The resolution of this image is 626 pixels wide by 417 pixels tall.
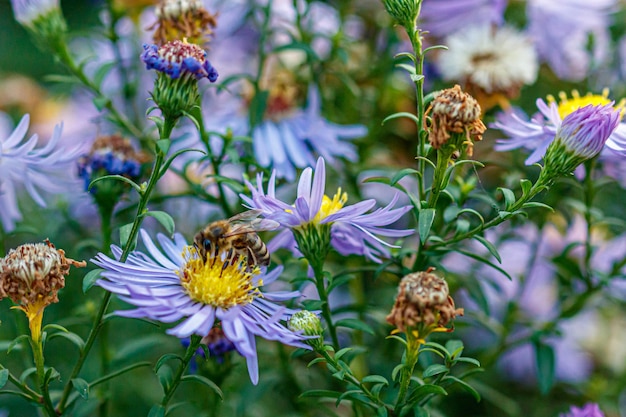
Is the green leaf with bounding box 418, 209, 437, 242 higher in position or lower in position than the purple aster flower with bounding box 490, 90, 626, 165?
lower

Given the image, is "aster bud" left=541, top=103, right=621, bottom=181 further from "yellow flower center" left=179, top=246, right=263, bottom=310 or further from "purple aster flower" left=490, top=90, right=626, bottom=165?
"yellow flower center" left=179, top=246, right=263, bottom=310

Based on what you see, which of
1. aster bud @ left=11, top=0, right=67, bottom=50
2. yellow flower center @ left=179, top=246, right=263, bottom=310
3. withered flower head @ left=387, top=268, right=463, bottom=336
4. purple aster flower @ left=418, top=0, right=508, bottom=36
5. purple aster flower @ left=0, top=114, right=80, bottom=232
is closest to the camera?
withered flower head @ left=387, top=268, right=463, bottom=336

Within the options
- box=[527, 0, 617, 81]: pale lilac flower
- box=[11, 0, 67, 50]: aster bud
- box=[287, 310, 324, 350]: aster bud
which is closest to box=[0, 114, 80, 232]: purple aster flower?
box=[11, 0, 67, 50]: aster bud

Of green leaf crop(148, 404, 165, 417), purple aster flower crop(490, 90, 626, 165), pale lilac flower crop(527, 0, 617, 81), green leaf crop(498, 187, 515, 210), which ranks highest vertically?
pale lilac flower crop(527, 0, 617, 81)

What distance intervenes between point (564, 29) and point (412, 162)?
16.4 inches

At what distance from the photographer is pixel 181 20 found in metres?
1.09

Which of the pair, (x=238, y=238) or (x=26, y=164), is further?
(x=26, y=164)

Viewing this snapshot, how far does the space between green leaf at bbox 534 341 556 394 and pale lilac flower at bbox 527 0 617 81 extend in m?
0.62

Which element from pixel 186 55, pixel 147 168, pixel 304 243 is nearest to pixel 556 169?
pixel 304 243

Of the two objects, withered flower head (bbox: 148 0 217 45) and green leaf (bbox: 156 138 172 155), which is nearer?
green leaf (bbox: 156 138 172 155)

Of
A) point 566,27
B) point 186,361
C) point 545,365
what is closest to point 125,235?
point 186,361

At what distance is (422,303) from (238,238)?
0.25 meters

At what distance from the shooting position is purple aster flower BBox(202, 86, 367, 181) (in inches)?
49.0

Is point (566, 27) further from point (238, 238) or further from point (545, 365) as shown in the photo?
point (238, 238)
